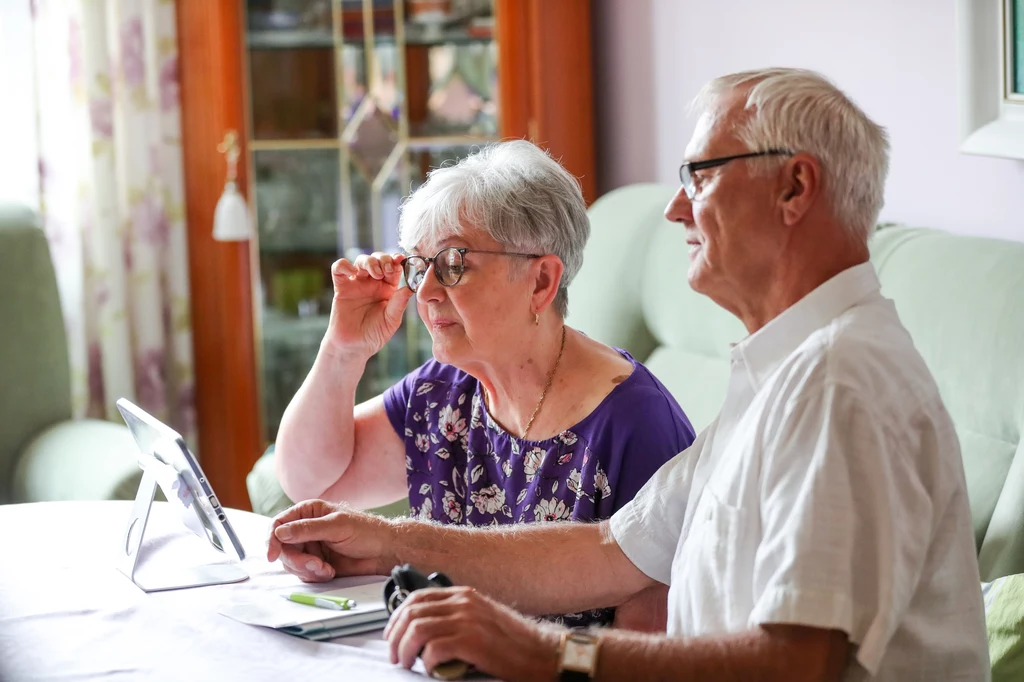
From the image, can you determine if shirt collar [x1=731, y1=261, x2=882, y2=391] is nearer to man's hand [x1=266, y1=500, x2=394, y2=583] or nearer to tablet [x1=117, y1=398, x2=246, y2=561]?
man's hand [x1=266, y1=500, x2=394, y2=583]

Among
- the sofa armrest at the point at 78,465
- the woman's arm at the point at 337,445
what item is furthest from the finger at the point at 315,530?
the sofa armrest at the point at 78,465

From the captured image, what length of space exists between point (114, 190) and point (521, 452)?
6.67 feet

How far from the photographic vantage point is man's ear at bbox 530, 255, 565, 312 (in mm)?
1737

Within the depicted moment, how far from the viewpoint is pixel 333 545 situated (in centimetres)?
141

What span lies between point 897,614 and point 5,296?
2.45 m

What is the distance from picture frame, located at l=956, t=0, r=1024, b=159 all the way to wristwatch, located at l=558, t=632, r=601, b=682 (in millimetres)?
1189

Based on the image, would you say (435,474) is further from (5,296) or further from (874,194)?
(5,296)

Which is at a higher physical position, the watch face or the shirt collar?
the shirt collar

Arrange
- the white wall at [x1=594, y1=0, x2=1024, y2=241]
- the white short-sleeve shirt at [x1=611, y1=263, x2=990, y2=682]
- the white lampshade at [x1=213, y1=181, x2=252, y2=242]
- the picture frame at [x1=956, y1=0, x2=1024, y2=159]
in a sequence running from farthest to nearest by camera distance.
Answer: the white lampshade at [x1=213, y1=181, x2=252, y2=242]
the white wall at [x1=594, y1=0, x2=1024, y2=241]
the picture frame at [x1=956, y1=0, x2=1024, y2=159]
the white short-sleeve shirt at [x1=611, y1=263, x2=990, y2=682]

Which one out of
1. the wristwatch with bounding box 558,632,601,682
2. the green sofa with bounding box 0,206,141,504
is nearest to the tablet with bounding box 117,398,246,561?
the wristwatch with bounding box 558,632,601,682

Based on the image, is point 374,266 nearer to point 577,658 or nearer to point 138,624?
point 138,624

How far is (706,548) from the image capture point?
46.6 inches

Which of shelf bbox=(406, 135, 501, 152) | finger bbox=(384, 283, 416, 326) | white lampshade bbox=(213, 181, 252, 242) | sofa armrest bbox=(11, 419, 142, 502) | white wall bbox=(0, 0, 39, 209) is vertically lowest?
sofa armrest bbox=(11, 419, 142, 502)

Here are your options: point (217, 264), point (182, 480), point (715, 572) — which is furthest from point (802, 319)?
point (217, 264)
